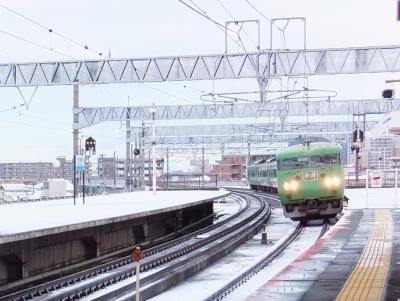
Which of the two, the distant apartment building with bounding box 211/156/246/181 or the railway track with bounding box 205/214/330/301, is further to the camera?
the distant apartment building with bounding box 211/156/246/181

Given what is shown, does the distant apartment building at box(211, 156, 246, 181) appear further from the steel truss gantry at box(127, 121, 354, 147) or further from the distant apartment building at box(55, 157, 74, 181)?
the steel truss gantry at box(127, 121, 354, 147)

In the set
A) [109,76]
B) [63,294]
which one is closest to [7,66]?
[109,76]

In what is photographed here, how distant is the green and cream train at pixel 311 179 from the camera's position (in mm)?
26391

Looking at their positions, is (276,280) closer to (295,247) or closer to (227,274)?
(227,274)

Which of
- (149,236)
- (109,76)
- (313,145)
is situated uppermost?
(109,76)

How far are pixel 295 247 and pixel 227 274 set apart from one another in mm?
5763

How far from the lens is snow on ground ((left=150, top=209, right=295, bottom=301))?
1482 centimetres

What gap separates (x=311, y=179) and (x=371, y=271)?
39.4ft

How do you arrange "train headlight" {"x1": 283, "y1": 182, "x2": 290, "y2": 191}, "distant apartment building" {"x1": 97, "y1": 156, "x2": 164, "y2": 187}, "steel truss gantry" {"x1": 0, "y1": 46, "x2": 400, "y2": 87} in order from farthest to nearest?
"distant apartment building" {"x1": 97, "y1": 156, "x2": 164, "y2": 187} → "train headlight" {"x1": 283, "y1": 182, "x2": 290, "y2": 191} → "steel truss gantry" {"x1": 0, "y1": 46, "x2": 400, "y2": 87}

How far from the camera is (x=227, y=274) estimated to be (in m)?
18.2

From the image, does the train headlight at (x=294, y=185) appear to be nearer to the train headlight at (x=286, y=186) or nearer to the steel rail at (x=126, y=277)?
the train headlight at (x=286, y=186)

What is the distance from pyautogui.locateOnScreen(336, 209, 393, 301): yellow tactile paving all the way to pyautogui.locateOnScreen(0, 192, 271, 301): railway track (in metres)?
4.38

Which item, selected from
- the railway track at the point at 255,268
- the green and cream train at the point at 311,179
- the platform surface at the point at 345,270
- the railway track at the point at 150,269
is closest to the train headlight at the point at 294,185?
the green and cream train at the point at 311,179

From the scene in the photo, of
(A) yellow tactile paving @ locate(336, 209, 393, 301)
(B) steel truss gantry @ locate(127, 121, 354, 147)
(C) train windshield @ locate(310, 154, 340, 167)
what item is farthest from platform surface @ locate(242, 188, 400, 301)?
(B) steel truss gantry @ locate(127, 121, 354, 147)
